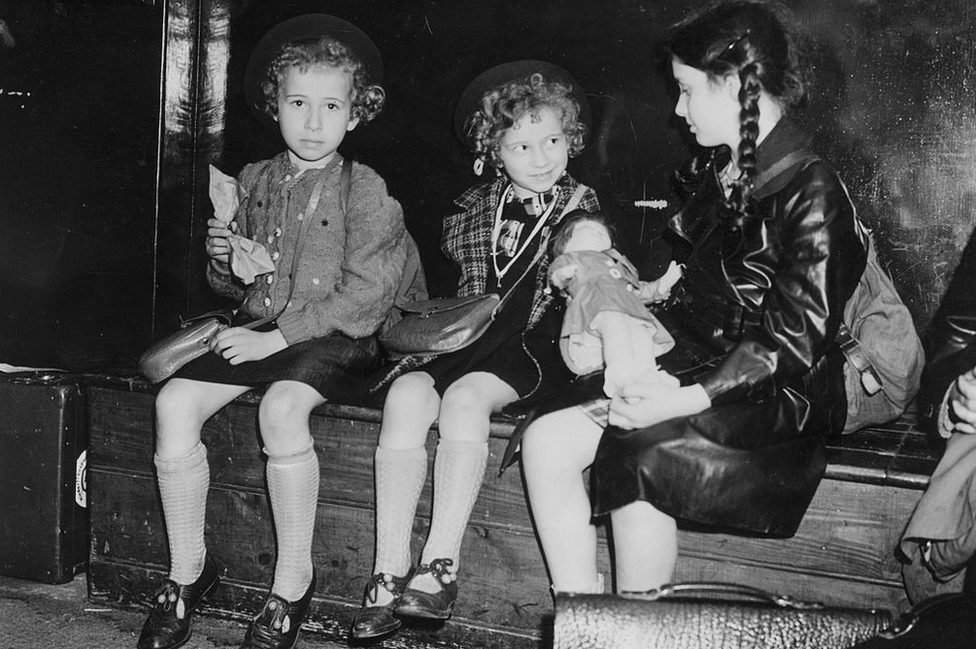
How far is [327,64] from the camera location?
2.94 m

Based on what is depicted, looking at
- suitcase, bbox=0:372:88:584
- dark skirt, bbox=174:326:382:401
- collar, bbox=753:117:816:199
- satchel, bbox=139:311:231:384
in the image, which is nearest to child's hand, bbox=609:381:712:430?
collar, bbox=753:117:816:199

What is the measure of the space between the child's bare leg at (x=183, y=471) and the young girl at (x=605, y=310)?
1031 millimetres

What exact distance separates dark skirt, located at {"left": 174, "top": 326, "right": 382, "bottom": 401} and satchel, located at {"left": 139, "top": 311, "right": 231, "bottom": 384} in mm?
31

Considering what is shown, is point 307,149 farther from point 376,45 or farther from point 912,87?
point 912,87

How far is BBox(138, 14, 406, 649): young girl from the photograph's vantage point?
8.32 feet

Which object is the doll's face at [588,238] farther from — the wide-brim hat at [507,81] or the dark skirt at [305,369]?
the dark skirt at [305,369]

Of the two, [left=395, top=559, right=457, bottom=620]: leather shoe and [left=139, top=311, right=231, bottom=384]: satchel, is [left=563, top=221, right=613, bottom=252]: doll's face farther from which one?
[left=139, top=311, right=231, bottom=384]: satchel

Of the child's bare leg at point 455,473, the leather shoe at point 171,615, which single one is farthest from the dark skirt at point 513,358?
the leather shoe at point 171,615

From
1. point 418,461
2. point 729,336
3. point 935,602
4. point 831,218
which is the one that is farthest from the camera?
point 418,461

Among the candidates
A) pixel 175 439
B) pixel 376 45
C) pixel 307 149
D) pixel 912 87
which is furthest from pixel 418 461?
pixel 912 87

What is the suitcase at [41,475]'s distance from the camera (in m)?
2.90

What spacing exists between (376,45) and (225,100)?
601 mm

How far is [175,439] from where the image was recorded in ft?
8.60

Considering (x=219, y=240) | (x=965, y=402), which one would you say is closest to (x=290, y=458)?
(x=219, y=240)
